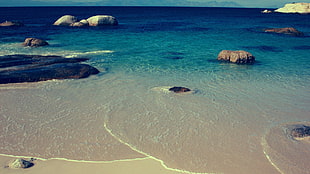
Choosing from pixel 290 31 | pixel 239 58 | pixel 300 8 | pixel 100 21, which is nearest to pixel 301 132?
pixel 239 58

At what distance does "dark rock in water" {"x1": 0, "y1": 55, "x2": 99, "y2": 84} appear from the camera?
14.6m

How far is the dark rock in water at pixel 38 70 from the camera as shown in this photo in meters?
14.6

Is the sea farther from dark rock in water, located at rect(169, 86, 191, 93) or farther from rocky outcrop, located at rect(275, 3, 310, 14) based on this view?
rocky outcrop, located at rect(275, 3, 310, 14)

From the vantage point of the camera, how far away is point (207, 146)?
328 inches

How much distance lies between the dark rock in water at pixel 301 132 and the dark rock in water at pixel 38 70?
11.5 m

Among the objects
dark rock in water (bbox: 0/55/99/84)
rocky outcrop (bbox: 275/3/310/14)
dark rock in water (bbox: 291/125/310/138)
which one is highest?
rocky outcrop (bbox: 275/3/310/14)

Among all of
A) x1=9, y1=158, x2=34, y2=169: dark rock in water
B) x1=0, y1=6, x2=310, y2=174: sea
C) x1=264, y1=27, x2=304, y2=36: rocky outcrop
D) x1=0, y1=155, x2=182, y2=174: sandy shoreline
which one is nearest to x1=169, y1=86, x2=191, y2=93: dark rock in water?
x1=0, y1=6, x2=310, y2=174: sea

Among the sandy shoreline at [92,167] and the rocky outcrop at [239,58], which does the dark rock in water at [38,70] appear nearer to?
the sandy shoreline at [92,167]

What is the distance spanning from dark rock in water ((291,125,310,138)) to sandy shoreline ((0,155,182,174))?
4901mm

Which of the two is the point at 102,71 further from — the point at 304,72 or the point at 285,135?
the point at 304,72

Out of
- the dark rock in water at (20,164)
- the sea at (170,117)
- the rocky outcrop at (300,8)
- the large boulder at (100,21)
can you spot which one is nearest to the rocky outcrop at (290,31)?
the sea at (170,117)

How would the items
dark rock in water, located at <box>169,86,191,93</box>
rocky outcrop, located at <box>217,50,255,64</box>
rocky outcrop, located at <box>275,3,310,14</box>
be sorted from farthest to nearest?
rocky outcrop, located at <box>275,3,310,14</box>
rocky outcrop, located at <box>217,50,255,64</box>
dark rock in water, located at <box>169,86,191,93</box>

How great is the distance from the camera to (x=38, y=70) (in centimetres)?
1572

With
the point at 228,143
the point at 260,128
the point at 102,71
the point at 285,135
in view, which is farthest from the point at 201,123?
the point at 102,71
